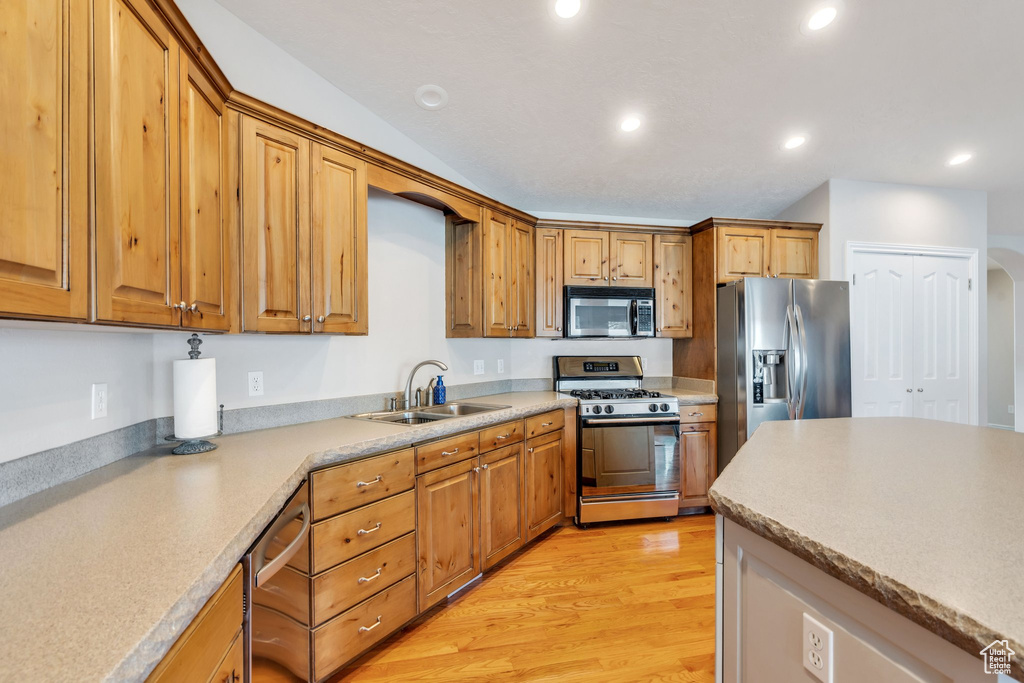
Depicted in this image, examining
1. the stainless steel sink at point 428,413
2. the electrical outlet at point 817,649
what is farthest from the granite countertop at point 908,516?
the stainless steel sink at point 428,413

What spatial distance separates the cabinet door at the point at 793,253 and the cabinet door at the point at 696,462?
4.55 feet

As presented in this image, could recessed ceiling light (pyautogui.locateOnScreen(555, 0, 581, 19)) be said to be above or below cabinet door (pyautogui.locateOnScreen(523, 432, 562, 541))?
above

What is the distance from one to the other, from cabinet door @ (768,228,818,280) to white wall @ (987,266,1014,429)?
18.2 feet

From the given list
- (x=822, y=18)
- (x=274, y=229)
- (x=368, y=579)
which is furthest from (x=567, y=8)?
(x=368, y=579)

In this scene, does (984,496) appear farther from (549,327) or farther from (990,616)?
(549,327)

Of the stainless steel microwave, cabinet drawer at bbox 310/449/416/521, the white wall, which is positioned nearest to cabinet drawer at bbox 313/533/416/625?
cabinet drawer at bbox 310/449/416/521

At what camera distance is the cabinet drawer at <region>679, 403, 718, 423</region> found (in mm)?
3562

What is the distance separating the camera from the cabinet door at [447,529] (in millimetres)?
2139

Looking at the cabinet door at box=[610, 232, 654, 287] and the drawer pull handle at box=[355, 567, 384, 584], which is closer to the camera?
the drawer pull handle at box=[355, 567, 384, 584]

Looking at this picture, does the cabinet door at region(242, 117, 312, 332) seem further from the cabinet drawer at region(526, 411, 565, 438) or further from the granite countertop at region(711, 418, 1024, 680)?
the granite countertop at region(711, 418, 1024, 680)

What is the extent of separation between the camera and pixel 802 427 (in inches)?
73.4

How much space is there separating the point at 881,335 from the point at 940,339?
582 millimetres

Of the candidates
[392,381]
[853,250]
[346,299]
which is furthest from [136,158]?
[853,250]

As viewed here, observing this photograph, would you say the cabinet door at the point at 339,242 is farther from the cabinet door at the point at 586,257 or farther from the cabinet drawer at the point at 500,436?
the cabinet door at the point at 586,257
